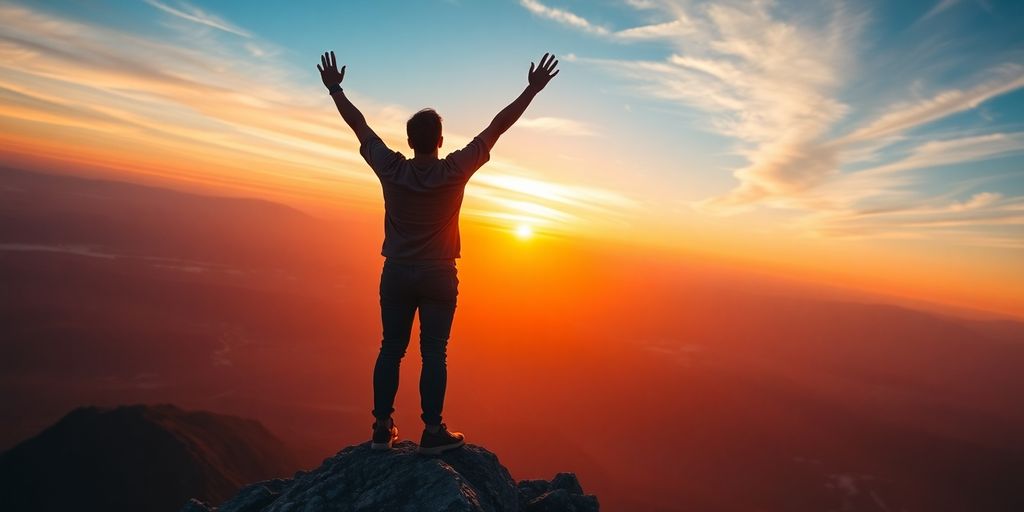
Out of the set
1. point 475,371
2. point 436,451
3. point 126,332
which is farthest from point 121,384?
point 436,451

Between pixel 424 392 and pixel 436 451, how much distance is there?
1.07 meters

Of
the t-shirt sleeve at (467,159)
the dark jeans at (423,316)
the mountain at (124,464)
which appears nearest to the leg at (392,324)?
the dark jeans at (423,316)

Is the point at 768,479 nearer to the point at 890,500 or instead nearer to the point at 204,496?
the point at 890,500

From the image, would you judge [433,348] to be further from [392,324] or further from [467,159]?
[467,159]

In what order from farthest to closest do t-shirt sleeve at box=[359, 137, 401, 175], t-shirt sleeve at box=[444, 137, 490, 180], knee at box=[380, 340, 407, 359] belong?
knee at box=[380, 340, 407, 359]
t-shirt sleeve at box=[359, 137, 401, 175]
t-shirt sleeve at box=[444, 137, 490, 180]

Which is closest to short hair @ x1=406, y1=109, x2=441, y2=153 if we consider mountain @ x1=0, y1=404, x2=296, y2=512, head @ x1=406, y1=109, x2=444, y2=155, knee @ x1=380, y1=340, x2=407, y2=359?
head @ x1=406, y1=109, x2=444, y2=155

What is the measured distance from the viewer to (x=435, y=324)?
16.0 ft

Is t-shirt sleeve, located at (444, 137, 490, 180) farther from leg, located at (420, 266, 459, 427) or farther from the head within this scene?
leg, located at (420, 266, 459, 427)

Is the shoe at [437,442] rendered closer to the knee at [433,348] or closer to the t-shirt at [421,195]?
the knee at [433,348]

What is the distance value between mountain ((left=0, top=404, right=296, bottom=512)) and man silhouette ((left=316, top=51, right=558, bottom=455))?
5685 cm

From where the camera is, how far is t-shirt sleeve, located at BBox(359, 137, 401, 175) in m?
4.51

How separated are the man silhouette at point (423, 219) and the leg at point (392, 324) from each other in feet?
0.03

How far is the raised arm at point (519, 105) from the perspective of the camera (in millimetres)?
4523

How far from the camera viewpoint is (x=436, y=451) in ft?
18.2
